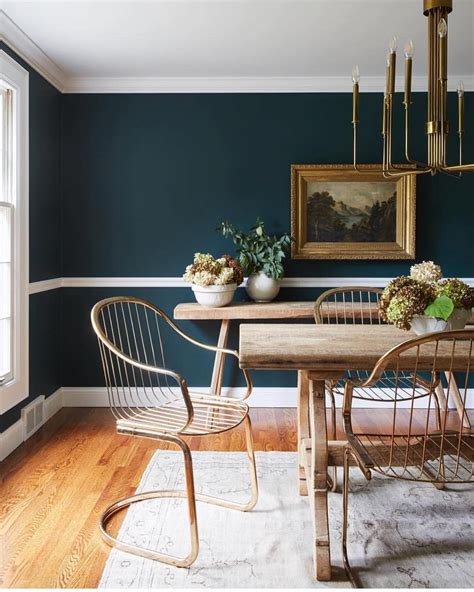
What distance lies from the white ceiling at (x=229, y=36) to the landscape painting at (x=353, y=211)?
81 cm

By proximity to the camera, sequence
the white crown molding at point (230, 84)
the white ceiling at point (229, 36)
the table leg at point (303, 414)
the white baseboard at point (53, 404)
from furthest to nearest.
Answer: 1. the white crown molding at point (230, 84)
2. the white baseboard at point (53, 404)
3. the white ceiling at point (229, 36)
4. the table leg at point (303, 414)

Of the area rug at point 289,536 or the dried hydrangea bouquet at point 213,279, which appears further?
the dried hydrangea bouquet at point 213,279

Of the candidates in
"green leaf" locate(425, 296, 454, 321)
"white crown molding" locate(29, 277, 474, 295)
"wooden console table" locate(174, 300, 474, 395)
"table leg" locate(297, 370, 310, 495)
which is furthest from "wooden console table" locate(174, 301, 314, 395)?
"green leaf" locate(425, 296, 454, 321)

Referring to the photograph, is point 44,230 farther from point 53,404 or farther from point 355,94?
point 355,94

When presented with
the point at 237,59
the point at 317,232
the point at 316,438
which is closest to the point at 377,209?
the point at 317,232

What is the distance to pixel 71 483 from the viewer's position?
2869 millimetres

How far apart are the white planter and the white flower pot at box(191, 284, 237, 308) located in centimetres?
176

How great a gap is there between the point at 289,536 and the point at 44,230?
2669 mm

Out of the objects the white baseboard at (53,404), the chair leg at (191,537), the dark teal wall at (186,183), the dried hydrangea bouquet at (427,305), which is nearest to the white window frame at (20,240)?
the white baseboard at (53,404)

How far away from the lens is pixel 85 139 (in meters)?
4.32

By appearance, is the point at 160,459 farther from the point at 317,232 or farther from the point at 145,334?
the point at 317,232

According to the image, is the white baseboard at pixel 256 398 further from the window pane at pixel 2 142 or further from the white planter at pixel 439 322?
the white planter at pixel 439 322

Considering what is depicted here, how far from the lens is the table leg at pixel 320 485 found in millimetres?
2018

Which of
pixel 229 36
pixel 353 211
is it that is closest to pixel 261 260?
pixel 353 211
